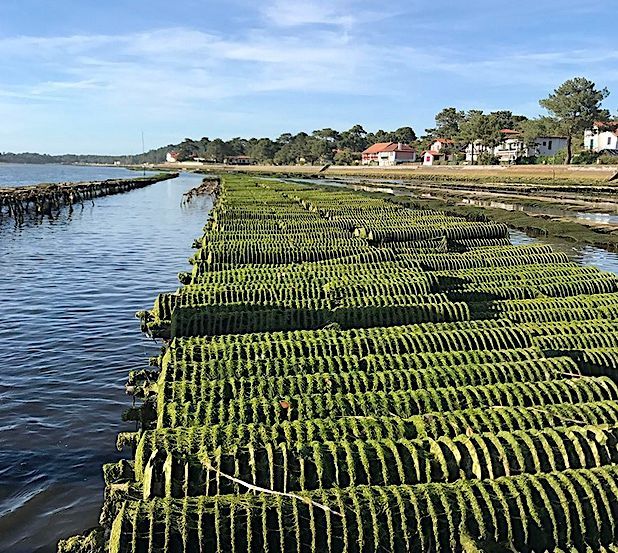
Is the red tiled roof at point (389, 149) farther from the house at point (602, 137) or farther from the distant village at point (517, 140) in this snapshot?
the house at point (602, 137)

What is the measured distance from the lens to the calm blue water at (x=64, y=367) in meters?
9.50

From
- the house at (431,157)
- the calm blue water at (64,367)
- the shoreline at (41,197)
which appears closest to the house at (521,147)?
the house at (431,157)

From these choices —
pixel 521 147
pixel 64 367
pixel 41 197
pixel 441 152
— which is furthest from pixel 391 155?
pixel 64 367

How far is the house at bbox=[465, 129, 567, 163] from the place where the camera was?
118 meters

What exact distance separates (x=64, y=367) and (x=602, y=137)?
123030 mm

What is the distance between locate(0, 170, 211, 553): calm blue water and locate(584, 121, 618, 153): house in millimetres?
103772

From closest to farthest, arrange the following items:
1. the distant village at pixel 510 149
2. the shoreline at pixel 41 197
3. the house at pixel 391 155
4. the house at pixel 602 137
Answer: the shoreline at pixel 41 197
the house at pixel 602 137
the distant village at pixel 510 149
the house at pixel 391 155

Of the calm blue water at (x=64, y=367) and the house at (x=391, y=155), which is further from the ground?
the house at (x=391, y=155)

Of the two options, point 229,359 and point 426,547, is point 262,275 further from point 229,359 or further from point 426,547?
point 426,547

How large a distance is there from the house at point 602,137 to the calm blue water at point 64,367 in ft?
340

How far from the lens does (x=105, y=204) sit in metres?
69.4

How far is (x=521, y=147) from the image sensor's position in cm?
12162

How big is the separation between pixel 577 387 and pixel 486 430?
218 centimetres

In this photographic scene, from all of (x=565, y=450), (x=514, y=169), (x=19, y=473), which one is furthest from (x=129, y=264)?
(x=514, y=169)
